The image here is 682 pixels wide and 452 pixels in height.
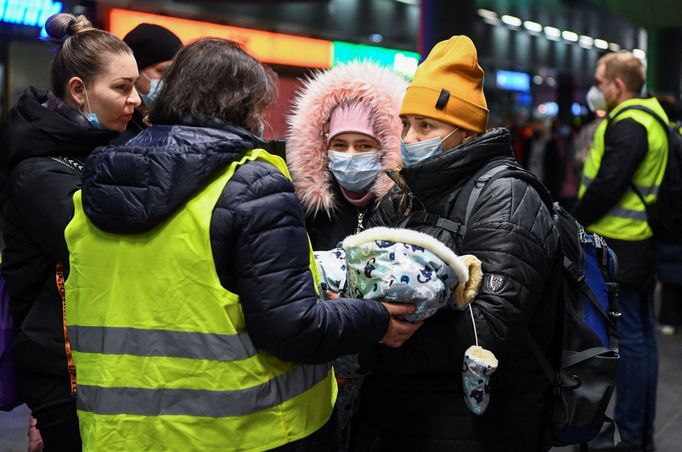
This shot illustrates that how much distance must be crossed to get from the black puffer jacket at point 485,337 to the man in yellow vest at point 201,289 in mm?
245

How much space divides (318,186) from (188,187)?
4.55 feet

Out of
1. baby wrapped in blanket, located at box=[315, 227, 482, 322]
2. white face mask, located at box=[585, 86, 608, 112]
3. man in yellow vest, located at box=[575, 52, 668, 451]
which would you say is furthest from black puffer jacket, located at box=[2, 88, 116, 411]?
white face mask, located at box=[585, 86, 608, 112]

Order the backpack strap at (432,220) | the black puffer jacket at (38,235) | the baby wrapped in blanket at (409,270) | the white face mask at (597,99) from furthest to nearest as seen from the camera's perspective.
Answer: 1. the white face mask at (597,99)
2. the black puffer jacket at (38,235)
3. the backpack strap at (432,220)
4. the baby wrapped in blanket at (409,270)

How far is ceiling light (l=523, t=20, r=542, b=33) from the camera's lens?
64.0 feet

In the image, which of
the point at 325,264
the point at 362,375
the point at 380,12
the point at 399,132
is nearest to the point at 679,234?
the point at 399,132

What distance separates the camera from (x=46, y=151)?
254 centimetres

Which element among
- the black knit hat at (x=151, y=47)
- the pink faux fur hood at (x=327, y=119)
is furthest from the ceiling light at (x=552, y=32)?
the pink faux fur hood at (x=327, y=119)

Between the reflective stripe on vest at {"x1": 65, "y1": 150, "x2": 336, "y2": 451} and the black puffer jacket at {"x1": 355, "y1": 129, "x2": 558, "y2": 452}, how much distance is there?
40 centimetres

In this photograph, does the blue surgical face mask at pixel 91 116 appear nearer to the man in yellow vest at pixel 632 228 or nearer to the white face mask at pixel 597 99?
the man in yellow vest at pixel 632 228

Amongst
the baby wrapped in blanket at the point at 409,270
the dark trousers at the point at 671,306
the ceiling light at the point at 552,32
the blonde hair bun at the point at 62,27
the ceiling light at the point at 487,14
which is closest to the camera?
the baby wrapped in blanket at the point at 409,270

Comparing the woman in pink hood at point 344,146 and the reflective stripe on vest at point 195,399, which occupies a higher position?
the woman in pink hood at point 344,146

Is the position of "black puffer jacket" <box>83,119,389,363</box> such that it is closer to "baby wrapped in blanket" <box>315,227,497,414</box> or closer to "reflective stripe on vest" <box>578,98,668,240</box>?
"baby wrapped in blanket" <box>315,227,497,414</box>

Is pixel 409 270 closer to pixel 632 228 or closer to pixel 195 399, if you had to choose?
pixel 195 399

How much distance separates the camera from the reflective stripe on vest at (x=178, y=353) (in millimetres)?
1903
